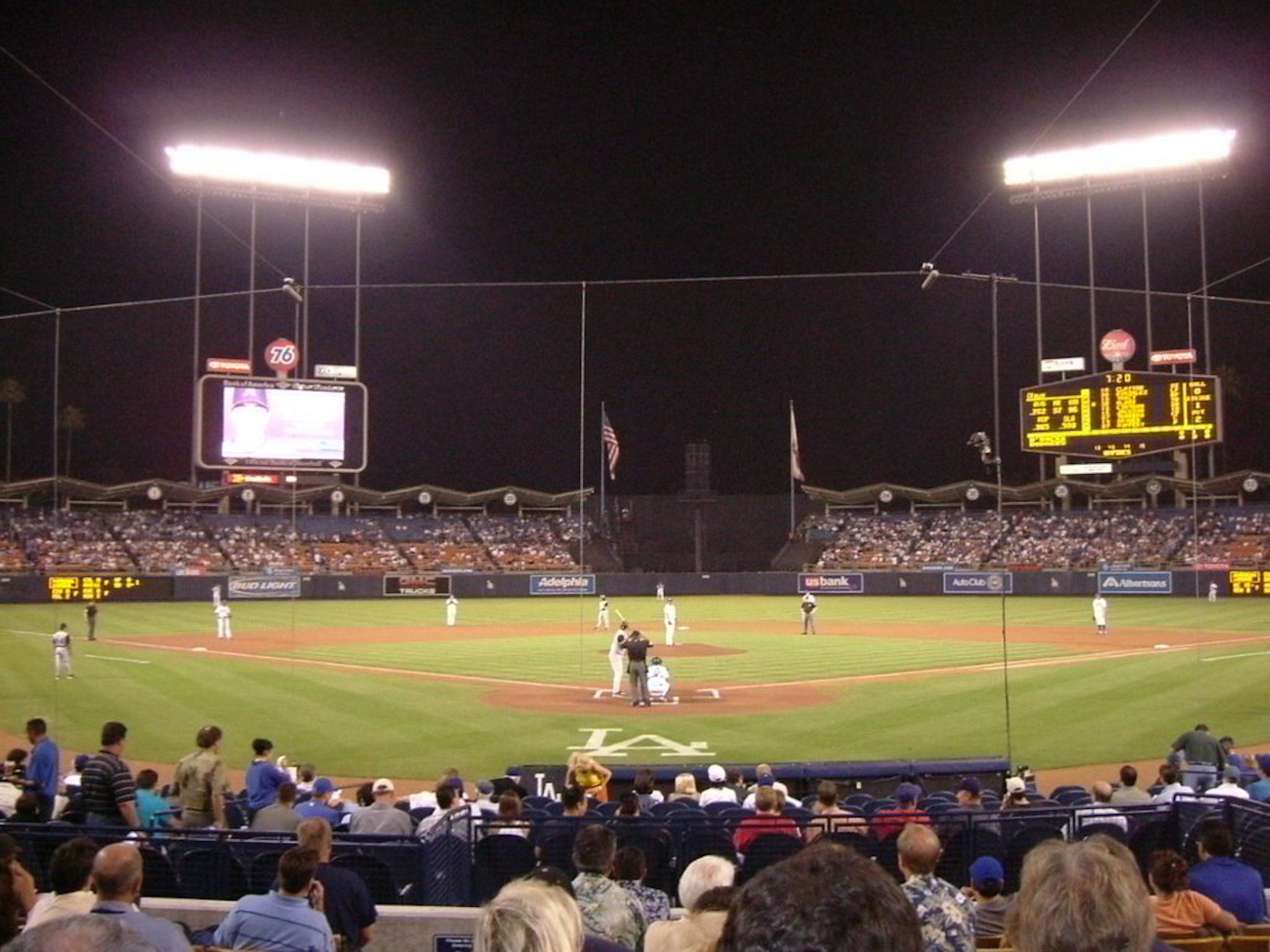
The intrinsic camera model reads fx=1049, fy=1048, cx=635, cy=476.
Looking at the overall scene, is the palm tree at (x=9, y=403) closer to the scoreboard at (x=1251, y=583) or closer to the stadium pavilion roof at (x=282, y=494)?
the stadium pavilion roof at (x=282, y=494)

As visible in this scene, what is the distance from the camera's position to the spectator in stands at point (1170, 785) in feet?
36.8

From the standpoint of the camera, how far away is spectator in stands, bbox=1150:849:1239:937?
18.6 feet

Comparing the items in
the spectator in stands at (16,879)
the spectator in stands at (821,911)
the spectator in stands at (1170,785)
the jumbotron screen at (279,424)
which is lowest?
the spectator in stands at (1170,785)

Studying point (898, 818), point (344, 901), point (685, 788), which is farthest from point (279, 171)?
point (344, 901)

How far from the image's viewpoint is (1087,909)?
2.90 meters

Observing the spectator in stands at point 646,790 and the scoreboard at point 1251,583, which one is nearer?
the spectator in stands at point 646,790

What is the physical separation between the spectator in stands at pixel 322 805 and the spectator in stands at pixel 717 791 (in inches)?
153

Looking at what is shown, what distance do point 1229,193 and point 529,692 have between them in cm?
2899

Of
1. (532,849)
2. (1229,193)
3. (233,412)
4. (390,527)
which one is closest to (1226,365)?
(1229,193)

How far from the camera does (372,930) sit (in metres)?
6.28

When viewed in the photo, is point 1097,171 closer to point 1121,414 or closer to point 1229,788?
point 1121,414

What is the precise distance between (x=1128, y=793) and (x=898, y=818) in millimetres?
4167

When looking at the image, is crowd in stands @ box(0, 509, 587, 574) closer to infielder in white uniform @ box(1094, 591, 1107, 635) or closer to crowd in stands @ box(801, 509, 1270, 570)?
crowd in stands @ box(801, 509, 1270, 570)

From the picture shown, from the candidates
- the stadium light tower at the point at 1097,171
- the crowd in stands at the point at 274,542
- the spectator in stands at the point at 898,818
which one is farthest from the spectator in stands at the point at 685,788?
the crowd in stands at the point at 274,542
